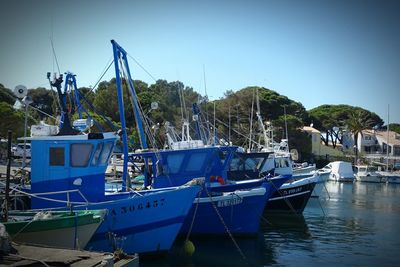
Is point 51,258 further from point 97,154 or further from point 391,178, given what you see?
point 391,178

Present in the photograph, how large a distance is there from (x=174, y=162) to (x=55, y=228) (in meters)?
7.71

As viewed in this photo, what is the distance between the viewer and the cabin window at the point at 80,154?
1295 cm

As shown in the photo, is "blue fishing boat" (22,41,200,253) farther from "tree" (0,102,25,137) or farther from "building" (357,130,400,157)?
"building" (357,130,400,157)

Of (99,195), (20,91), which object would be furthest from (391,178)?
(20,91)

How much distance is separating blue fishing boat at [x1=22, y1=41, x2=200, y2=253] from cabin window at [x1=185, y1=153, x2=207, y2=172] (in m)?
3.79

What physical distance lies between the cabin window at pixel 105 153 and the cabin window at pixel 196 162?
4467mm

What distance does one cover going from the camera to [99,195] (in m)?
13.5

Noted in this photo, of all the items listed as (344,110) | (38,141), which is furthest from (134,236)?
(344,110)

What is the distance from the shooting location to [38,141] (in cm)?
1278

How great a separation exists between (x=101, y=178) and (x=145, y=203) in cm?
176

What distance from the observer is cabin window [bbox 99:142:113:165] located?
13.6 m

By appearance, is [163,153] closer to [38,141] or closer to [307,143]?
[38,141]

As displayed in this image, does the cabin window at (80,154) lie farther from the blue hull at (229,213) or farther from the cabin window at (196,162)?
the cabin window at (196,162)

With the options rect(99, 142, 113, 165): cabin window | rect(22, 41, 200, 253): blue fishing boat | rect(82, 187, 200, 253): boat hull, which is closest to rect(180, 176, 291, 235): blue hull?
rect(82, 187, 200, 253): boat hull
